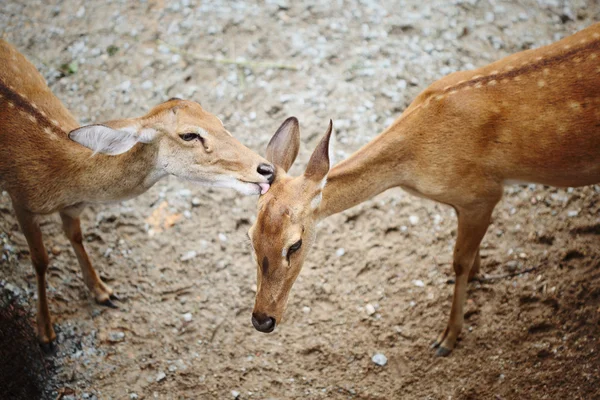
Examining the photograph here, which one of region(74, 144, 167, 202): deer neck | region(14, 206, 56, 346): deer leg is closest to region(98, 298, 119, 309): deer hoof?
region(14, 206, 56, 346): deer leg

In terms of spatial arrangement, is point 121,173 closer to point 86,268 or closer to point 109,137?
point 109,137

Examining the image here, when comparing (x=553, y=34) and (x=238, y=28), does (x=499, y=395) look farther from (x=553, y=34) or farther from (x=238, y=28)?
(x=238, y=28)

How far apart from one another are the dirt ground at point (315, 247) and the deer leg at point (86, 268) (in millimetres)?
131

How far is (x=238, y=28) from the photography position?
22.6 ft

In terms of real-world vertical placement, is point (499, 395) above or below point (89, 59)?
below

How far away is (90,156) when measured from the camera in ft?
14.1

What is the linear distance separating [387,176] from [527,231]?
1.65 metres

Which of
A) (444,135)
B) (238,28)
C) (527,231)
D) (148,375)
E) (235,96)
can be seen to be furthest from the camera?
(238,28)

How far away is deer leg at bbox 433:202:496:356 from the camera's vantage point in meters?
4.33

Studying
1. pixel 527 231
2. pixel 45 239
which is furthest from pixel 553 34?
pixel 45 239

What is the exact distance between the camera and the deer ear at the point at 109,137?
3885 mm

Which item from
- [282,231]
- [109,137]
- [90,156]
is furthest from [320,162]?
[90,156]

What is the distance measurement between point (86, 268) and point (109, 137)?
1467 millimetres

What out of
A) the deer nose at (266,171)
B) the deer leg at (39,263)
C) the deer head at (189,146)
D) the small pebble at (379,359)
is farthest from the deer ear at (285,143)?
the deer leg at (39,263)
